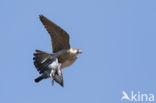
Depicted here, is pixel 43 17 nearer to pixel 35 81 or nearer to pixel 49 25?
pixel 49 25

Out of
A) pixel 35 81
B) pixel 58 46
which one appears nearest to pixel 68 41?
pixel 58 46

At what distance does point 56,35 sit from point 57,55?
927mm

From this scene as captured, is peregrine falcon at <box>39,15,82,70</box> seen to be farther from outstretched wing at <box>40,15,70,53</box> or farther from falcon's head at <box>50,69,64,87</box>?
falcon's head at <box>50,69,64,87</box>

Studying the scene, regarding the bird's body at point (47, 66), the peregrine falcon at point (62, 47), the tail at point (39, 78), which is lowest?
the tail at point (39, 78)

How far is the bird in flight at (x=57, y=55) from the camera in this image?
25.8 meters

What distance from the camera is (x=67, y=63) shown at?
26.4 m

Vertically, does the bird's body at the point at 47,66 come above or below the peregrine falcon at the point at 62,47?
below

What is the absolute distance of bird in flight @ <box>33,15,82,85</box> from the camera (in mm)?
25781

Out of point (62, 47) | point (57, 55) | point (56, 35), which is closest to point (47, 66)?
point (57, 55)

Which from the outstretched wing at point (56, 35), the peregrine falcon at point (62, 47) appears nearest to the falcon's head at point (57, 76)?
the peregrine falcon at point (62, 47)

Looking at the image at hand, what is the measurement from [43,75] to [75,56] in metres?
1.77

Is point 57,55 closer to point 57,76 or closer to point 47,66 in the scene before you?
point 47,66

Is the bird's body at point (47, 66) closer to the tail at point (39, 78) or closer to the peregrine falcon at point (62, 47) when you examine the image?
the tail at point (39, 78)

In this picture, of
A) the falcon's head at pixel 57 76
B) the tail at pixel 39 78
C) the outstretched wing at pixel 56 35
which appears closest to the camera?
the outstretched wing at pixel 56 35
